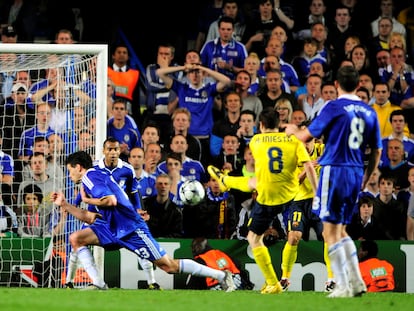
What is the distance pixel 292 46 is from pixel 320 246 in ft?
17.0

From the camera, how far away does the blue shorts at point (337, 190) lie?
9.81 meters

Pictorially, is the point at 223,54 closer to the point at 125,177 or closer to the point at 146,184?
the point at 146,184

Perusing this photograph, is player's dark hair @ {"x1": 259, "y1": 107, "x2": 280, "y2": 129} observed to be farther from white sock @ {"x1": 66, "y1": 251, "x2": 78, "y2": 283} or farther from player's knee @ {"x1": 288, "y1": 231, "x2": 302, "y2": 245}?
white sock @ {"x1": 66, "y1": 251, "x2": 78, "y2": 283}

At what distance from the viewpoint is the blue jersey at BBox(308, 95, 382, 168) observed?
9750 mm

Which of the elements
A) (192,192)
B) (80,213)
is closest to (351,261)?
(80,213)

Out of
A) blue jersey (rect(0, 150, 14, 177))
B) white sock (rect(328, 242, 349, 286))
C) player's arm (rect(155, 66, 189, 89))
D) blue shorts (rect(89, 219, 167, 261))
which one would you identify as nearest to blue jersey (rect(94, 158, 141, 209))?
blue shorts (rect(89, 219, 167, 261))

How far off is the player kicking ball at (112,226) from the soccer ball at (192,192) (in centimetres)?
236

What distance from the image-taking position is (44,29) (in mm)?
17797

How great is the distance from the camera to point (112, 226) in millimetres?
11391

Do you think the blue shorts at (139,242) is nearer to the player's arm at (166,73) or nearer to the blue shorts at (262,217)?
the blue shorts at (262,217)

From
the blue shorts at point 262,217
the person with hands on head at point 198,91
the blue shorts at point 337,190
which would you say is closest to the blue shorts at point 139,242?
the blue shorts at point 262,217

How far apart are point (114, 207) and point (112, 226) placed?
0.21 metres

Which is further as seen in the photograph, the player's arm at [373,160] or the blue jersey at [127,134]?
the blue jersey at [127,134]

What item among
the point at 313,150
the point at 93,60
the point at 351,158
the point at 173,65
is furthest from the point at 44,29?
the point at 351,158
